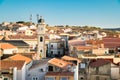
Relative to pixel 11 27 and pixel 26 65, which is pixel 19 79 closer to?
pixel 26 65

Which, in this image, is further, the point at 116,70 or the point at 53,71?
the point at 116,70

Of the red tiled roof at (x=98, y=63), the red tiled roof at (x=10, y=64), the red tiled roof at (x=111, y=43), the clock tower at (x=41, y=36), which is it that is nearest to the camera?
the red tiled roof at (x=10, y=64)

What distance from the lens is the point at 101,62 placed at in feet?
62.3

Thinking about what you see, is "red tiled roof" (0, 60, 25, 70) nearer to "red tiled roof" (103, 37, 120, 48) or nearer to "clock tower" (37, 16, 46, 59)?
"red tiled roof" (103, 37, 120, 48)

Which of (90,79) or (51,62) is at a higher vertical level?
(51,62)

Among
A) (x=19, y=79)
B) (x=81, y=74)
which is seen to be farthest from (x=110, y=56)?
(x=19, y=79)

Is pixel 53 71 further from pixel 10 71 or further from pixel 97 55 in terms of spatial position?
pixel 97 55

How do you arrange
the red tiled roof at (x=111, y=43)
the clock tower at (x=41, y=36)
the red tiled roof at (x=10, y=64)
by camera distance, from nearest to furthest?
the red tiled roof at (x=10, y=64) → the red tiled roof at (x=111, y=43) → the clock tower at (x=41, y=36)

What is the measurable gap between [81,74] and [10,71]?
17.4ft

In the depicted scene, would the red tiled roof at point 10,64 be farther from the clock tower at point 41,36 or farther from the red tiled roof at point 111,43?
the clock tower at point 41,36

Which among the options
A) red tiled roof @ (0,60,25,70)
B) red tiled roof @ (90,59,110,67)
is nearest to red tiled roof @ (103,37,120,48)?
red tiled roof @ (90,59,110,67)

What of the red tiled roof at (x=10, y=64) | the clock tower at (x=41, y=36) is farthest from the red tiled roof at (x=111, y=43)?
the red tiled roof at (x=10, y=64)

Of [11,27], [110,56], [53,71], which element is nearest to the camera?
[53,71]

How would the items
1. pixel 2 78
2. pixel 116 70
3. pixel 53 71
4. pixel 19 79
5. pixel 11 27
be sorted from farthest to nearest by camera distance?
pixel 11 27
pixel 116 70
pixel 53 71
pixel 19 79
pixel 2 78
